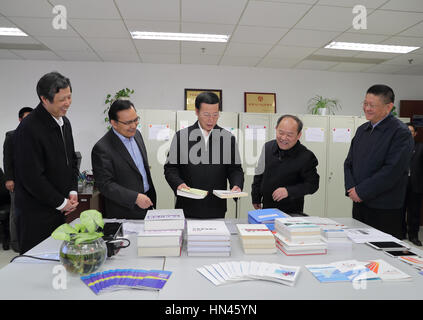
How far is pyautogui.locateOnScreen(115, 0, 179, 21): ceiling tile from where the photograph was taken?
3133mm

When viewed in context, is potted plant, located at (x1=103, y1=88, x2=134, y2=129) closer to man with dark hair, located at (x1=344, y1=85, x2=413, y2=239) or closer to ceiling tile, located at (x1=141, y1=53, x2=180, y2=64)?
ceiling tile, located at (x1=141, y1=53, x2=180, y2=64)

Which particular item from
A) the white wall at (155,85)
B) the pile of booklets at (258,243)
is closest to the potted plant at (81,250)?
the pile of booklets at (258,243)

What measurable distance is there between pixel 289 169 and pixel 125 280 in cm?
156

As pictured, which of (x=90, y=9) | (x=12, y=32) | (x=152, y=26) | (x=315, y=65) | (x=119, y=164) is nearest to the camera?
(x=119, y=164)

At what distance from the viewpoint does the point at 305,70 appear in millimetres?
5691

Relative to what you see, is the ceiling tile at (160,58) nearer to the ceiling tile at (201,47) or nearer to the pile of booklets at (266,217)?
the ceiling tile at (201,47)

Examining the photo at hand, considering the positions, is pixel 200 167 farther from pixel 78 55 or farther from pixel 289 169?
pixel 78 55

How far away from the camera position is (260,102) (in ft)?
18.3

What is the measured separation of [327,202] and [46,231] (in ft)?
14.0

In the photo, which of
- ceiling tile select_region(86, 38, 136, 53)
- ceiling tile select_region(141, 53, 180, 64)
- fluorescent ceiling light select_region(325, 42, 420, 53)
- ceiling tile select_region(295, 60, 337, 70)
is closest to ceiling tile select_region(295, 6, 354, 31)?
fluorescent ceiling light select_region(325, 42, 420, 53)

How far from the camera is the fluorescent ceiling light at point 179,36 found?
4.04 metres

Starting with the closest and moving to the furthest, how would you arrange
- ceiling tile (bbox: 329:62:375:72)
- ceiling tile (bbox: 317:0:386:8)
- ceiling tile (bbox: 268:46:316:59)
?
ceiling tile (bbox: 317:0:386:8) → ceiling tile (bbox: 268:46:316:59) → ceiling tile (bbox: 329:62:375:72)

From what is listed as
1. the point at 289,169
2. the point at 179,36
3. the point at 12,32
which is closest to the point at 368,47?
the point at 179,36
